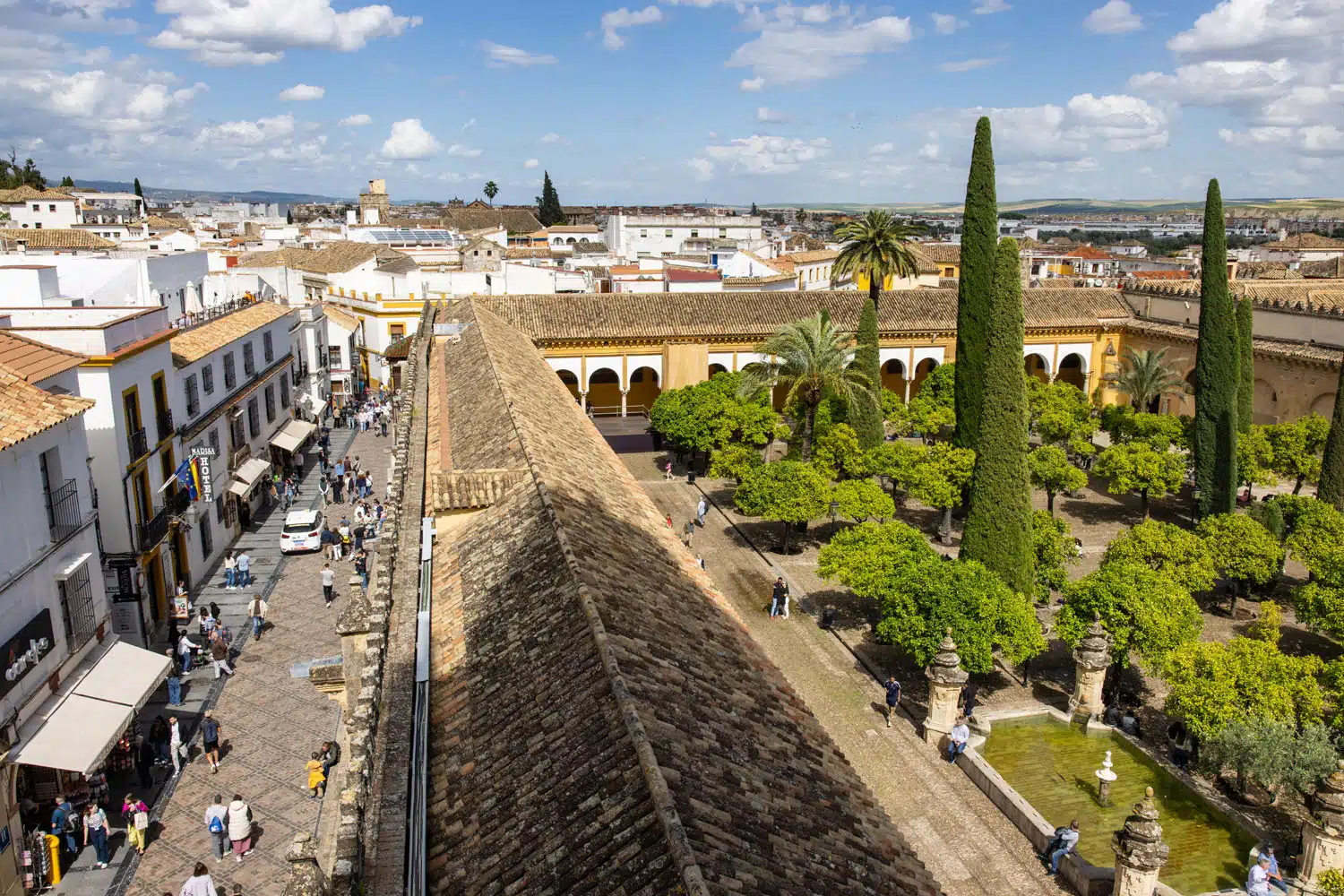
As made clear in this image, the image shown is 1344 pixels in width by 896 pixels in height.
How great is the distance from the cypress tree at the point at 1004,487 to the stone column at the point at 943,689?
11.8 ft

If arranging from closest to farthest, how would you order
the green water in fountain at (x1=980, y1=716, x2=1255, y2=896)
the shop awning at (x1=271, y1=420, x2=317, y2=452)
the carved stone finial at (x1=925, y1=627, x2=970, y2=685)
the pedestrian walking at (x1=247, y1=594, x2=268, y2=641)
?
the green water in fountain at (x1=980, y1=716, x2=1255, y2=896)
the carved stone finial at (x1=925, y1=627, x2=970, y2=685)
the pedestrian walking at (x1=247, y1=594, x2=268, y2=641)
the shop awning at (x1=271, y1=420, x2=317, y2=452)

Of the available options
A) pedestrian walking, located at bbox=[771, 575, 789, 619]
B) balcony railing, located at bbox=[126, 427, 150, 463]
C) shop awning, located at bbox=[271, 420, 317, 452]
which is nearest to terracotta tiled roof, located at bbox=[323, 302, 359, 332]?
shop awning, located at bbox=[271, 420, 317, 452]

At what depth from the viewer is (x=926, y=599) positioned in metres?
16.9

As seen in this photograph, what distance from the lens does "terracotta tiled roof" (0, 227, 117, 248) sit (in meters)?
43.5

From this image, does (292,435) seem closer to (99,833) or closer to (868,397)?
(868,397)

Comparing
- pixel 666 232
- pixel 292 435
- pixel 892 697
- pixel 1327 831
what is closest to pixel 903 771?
pixel 892 697

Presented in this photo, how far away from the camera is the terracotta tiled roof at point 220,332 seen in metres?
24.3

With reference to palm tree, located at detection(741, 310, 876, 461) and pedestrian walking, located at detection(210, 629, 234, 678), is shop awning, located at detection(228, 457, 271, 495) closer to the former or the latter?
pedestrian walking, located at detection(210, 629, 234, 678)

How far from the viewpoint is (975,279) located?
2888 cm

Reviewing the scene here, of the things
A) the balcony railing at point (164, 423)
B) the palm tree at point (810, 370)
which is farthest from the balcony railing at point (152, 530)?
the palm tree at point (810, 370)

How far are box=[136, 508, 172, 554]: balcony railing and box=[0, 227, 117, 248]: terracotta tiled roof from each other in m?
28.6

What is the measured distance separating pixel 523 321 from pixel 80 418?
81.6 ft

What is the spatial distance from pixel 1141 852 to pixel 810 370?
1901 centimetres

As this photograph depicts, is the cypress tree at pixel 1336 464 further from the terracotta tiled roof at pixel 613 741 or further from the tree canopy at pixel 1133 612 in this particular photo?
the terracotta tiled roof at pixel 613 741
